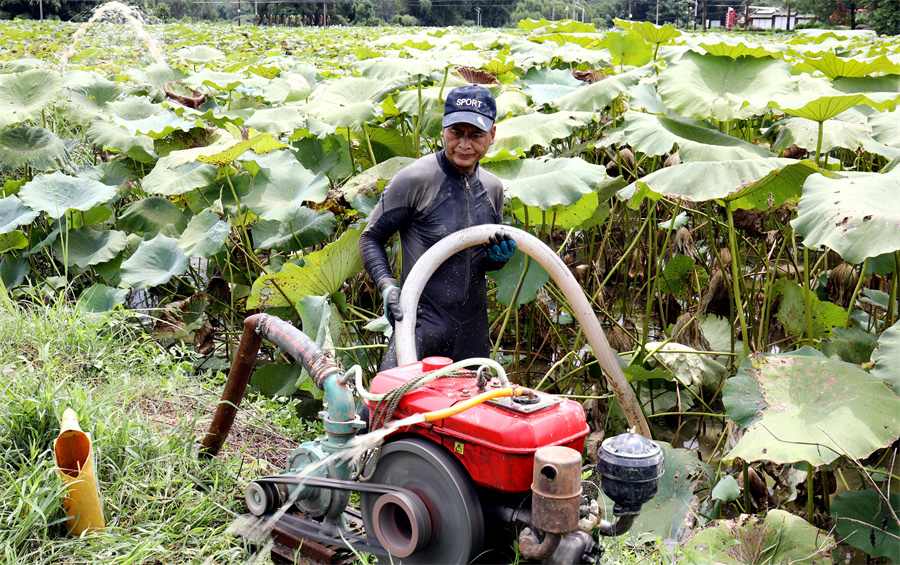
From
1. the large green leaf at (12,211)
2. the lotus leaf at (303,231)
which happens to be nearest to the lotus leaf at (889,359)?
the lotus leaf at (303,231)

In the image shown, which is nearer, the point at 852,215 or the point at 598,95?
the point at 852,215

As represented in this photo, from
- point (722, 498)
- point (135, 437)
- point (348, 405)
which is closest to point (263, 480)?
point (348, 405)

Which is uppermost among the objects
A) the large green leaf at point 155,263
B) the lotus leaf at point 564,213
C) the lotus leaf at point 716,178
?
the lotus leaf at point 716,178

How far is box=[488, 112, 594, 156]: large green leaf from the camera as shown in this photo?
348 cm

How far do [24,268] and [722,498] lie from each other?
4.02 metres

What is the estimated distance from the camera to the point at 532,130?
3551 mm

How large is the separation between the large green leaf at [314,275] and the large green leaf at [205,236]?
0.93ft

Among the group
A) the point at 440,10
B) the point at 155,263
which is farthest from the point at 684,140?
the point at 440,10

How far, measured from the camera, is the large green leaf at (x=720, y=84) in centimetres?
316

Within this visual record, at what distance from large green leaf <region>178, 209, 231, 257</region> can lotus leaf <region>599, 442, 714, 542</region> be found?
2.08 metres

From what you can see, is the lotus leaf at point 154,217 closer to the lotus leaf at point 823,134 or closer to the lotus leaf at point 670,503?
the lotus leaf at point 670,503

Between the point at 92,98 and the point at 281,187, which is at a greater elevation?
the point at 92,98

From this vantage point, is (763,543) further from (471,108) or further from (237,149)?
(237,149)

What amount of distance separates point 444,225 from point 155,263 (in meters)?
2.05
